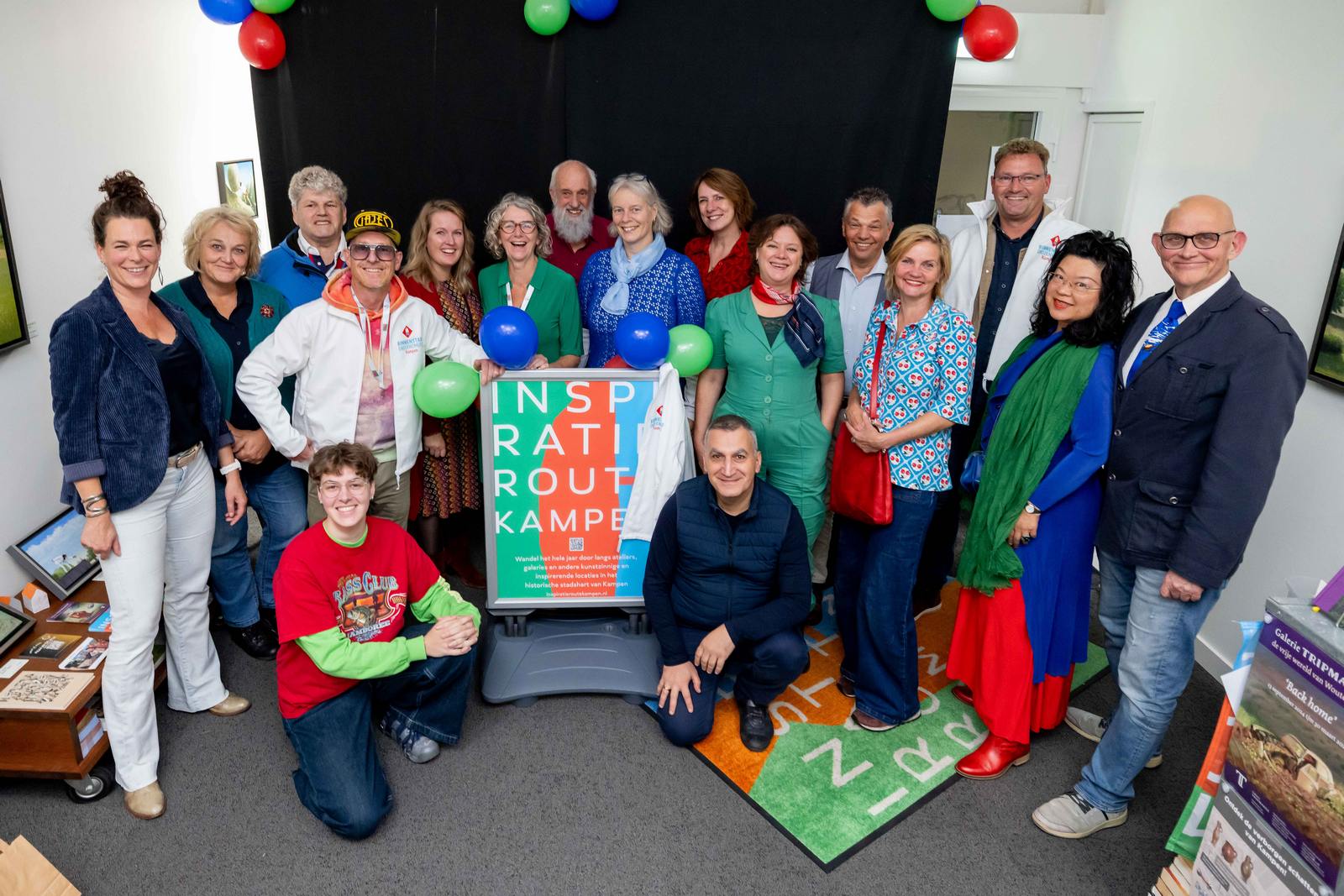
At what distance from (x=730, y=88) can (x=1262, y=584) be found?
2.53m

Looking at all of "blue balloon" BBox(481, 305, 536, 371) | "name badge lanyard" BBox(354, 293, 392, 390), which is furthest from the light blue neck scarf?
"name badge lanyard" BBox(354, 293, 392, 390)

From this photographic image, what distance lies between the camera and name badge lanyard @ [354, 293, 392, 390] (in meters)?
2.59

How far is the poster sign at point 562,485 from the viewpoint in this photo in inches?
106

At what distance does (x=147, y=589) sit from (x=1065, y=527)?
2.39 metres

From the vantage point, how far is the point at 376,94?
3.46 m

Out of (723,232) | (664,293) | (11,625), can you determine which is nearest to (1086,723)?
(664,293)

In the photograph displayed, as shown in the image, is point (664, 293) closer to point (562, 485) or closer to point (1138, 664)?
point (562, 485)

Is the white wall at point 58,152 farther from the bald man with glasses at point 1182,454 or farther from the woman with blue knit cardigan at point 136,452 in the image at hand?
the bald man with glasses at point 1182,454

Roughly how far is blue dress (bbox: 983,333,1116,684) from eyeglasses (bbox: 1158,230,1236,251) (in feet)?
0.95

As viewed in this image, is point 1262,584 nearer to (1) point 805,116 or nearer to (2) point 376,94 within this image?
(1) point 805,116

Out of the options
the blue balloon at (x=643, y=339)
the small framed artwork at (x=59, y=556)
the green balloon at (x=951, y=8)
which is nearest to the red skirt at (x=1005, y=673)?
the blue balloon at (x=643, y=339)

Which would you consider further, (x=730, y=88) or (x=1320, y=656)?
(x=730, y=88)

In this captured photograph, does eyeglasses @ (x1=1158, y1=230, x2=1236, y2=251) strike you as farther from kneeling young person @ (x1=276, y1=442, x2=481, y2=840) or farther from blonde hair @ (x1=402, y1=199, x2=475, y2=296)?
blonde hair @ (x1=402, y1=199, x2=475, y2=296)

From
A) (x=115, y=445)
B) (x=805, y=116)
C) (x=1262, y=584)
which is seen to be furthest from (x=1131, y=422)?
(x=115, y=445)
